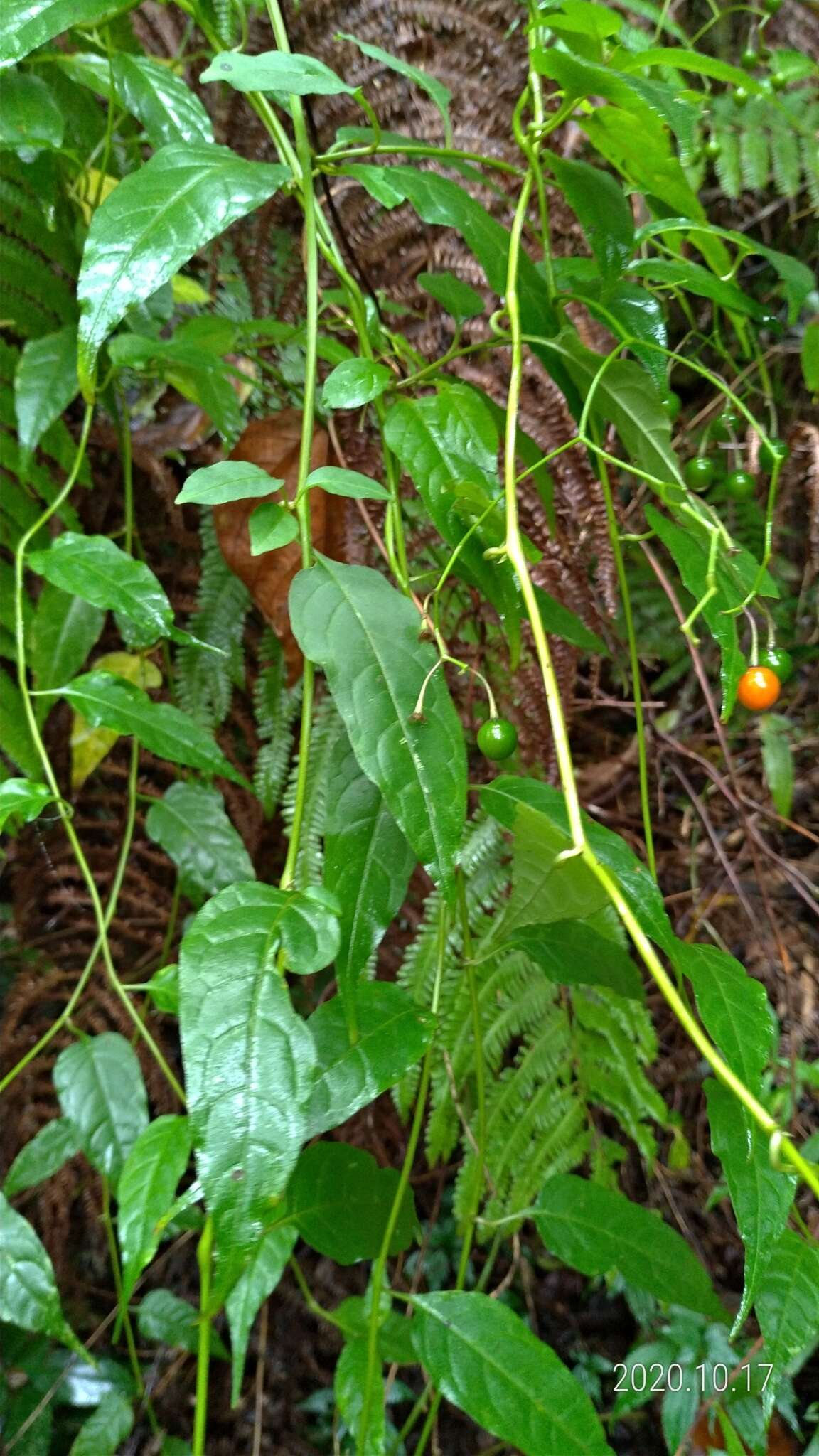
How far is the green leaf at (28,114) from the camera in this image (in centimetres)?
66

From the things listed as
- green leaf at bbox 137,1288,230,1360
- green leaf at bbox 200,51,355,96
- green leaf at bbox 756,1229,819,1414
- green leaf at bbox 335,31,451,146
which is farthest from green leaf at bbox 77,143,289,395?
green leaf at bbox 137,1288,230,1360

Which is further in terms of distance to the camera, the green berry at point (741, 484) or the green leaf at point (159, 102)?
the green berry at point (741, 484)

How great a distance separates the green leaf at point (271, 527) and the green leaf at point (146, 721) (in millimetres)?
218

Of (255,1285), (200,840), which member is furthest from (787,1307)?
(200,840)

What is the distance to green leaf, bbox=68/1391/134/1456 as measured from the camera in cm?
99

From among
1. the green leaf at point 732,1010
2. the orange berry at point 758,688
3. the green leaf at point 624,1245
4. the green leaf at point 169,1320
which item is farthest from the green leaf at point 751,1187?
the green leaf at point 169,1320

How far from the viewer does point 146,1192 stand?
1.79 feet

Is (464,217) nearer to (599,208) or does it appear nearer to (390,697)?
(599,208)

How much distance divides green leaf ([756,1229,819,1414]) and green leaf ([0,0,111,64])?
A: 2.90 ft

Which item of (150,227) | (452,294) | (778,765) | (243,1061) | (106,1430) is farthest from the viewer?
(778,765)

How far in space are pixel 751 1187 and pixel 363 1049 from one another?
23 cm

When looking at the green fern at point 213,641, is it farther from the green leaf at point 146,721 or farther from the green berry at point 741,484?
the green berry at point 741,484

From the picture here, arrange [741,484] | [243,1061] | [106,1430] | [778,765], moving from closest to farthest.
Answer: [243,1061] → [741,484] → [106,1430] → [778,765]

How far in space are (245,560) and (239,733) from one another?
1.05 feet
